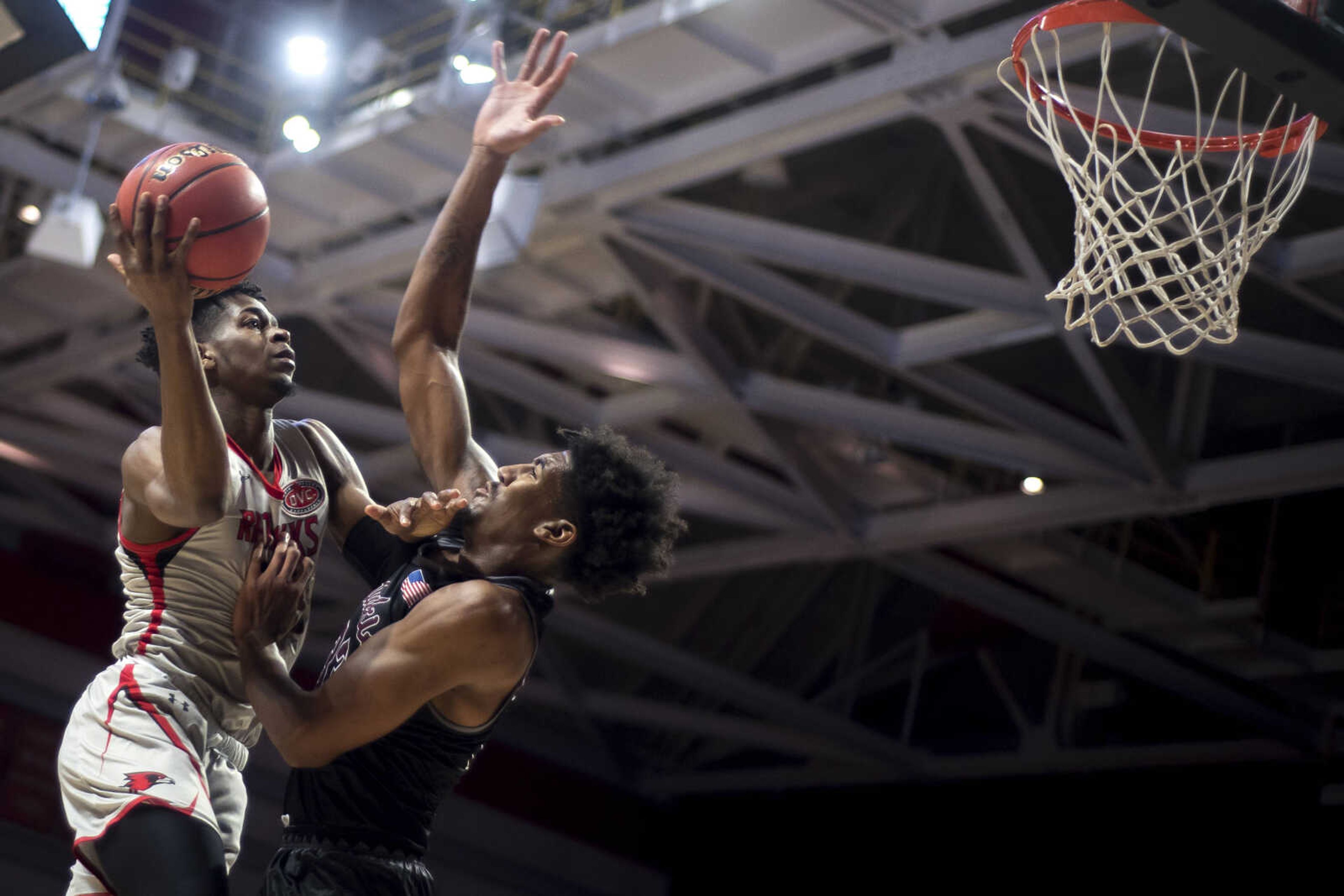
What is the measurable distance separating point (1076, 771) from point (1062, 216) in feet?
25.4

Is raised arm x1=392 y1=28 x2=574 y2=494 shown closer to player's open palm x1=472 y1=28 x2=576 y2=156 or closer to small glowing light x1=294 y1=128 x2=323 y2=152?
player's open palm x1=472 y1=28 x2=576 y2=156

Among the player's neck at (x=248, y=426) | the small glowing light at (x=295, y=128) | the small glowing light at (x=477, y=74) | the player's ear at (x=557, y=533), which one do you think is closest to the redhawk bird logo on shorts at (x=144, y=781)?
the player's neck at (x=248, y=426)

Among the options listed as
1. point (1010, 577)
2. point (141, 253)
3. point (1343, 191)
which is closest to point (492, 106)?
point (141, 253)

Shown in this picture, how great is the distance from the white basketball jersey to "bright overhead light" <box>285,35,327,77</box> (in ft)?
31.9

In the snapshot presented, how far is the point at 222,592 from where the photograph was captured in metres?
3.85

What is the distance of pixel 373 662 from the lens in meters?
3.55

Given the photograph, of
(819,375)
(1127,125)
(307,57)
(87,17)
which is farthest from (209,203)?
(819,375)

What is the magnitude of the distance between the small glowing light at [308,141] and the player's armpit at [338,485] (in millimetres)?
8011

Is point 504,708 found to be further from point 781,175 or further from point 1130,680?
point 1130,680

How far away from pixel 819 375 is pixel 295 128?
5579 mm

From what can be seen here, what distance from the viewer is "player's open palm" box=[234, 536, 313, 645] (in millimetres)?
3654

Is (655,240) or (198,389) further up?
(655,240)

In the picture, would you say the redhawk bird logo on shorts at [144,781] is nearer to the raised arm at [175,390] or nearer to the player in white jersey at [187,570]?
the player in white jersey at [187,570]

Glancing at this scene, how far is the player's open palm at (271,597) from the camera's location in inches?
144
